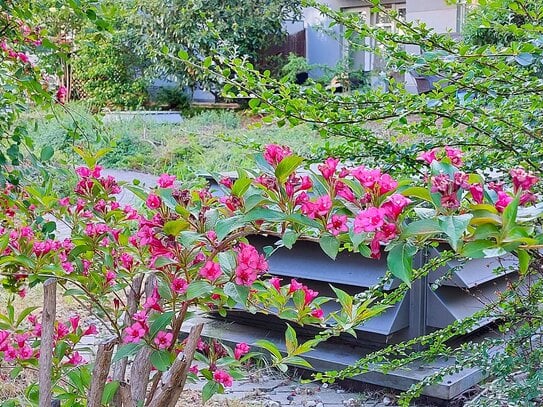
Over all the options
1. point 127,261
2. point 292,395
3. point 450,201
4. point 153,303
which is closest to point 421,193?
point 450,201

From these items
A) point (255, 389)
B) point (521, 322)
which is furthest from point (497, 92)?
point (255, 389)

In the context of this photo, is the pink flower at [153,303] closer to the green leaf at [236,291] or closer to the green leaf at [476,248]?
the green leaf at [236,291]

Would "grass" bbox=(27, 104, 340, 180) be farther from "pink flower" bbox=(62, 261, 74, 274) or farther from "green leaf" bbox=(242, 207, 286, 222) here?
"green leaf" bbox=(242, 207, 286, 222)

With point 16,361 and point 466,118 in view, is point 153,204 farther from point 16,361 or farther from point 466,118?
point 466,118

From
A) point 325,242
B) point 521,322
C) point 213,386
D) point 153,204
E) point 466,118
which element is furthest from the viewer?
point 521,322

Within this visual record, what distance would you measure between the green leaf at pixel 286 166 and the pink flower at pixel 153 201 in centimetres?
24

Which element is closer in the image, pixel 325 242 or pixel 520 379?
pixel 325 242

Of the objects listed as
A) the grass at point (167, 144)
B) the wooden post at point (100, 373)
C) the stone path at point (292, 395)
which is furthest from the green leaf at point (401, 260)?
the grass at point (167, 144)

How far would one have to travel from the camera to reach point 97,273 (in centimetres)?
154

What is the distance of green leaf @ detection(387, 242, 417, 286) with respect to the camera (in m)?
0.84

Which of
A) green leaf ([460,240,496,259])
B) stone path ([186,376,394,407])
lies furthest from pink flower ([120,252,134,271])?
stone path ([186,376,394,407])

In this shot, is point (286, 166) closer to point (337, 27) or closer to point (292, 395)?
point (292, 395)

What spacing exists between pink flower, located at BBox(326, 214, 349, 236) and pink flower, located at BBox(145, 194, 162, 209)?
31 centimetres

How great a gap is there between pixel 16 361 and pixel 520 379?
1553 mm
